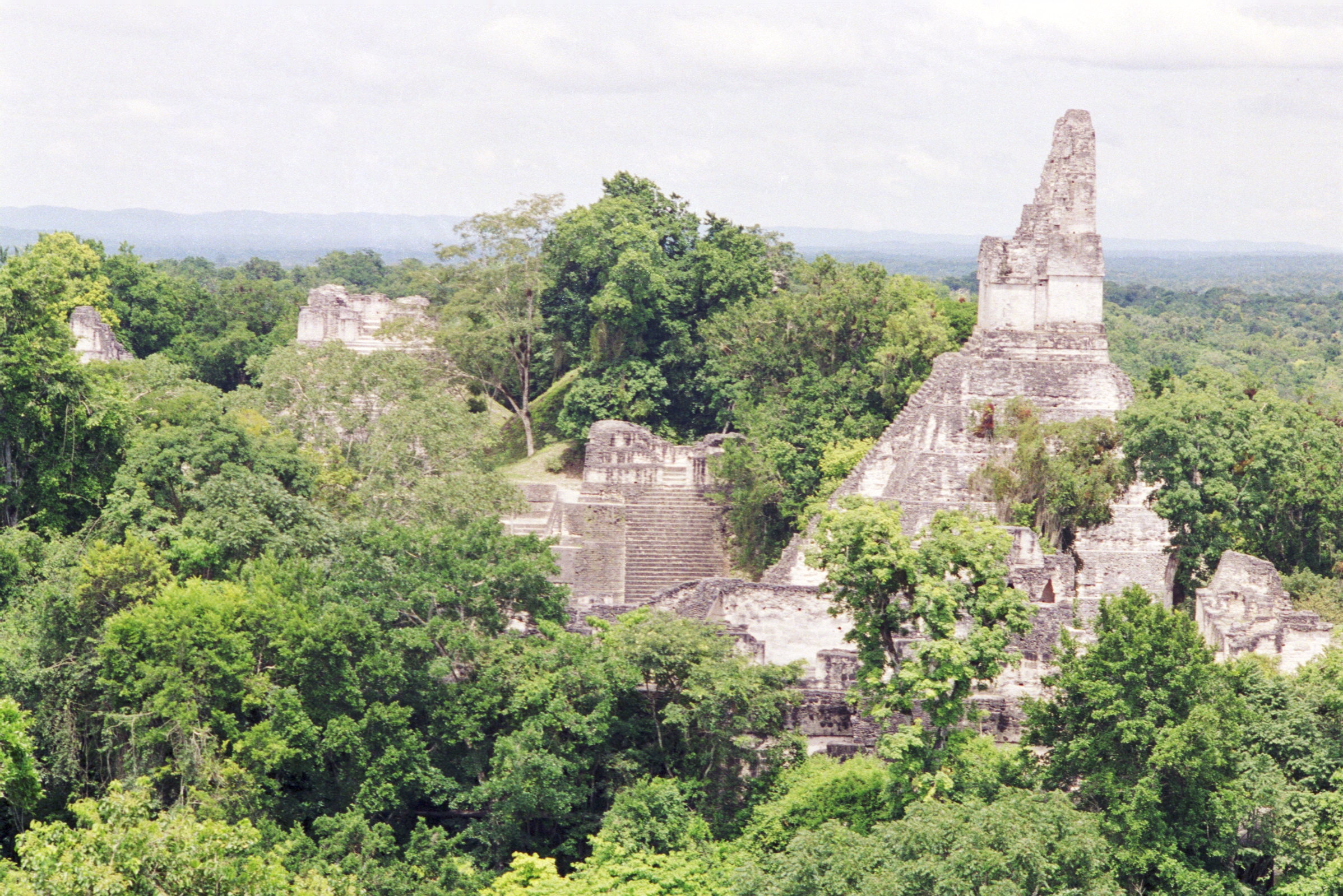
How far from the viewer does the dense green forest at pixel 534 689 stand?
1659 centimetres

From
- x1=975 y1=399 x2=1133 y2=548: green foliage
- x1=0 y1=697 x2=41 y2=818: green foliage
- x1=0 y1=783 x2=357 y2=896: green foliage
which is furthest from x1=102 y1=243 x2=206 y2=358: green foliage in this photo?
x1=0 y1=783 x2=357 y2=896: green foliage

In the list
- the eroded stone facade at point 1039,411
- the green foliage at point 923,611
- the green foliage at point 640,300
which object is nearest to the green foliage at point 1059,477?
the eroded stone facade at point 1039,411

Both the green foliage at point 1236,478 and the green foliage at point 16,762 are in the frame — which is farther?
the green foliage at point 1236,478

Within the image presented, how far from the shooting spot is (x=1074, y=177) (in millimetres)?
27844

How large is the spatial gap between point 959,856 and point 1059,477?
10617 millimetres

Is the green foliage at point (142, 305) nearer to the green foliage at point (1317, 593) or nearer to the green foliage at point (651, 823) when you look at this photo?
the green foliage at point (651, 823)

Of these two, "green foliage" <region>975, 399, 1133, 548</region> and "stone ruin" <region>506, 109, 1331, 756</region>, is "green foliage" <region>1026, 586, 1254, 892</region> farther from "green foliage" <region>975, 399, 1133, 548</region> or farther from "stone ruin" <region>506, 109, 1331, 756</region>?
"green foliage" <region>975, 399, 1133, 548</region>

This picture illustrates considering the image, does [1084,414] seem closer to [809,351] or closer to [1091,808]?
[809,351]

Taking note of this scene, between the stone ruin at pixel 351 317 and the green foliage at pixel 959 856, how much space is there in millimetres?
25251

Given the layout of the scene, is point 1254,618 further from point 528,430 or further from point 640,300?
point 528,430

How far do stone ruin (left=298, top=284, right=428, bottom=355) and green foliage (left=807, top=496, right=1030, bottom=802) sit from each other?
23.4m

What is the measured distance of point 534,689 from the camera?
A: 62.7ft

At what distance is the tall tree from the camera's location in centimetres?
3616

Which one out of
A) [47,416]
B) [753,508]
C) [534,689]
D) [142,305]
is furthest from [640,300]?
[142,305]
